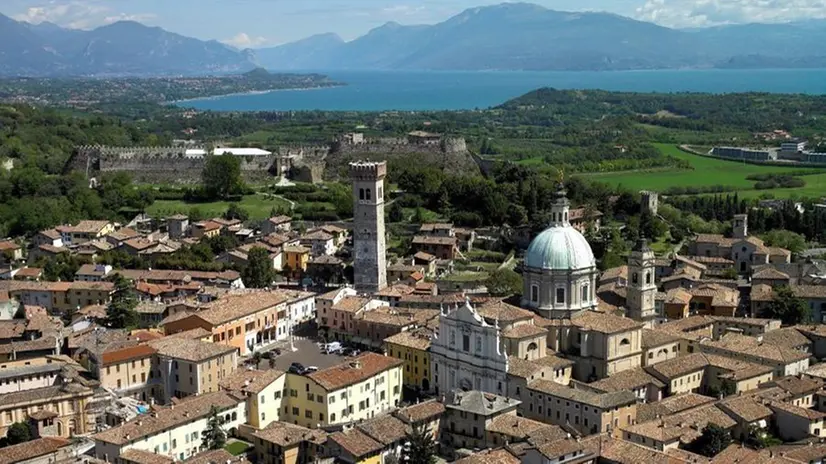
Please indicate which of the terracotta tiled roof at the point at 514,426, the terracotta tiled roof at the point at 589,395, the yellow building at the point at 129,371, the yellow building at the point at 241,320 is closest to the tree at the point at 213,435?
the yellow building at the point at 129,371

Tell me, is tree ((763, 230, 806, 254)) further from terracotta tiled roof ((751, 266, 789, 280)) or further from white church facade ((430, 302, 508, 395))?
white church facade ((430, 302, 508, 395))

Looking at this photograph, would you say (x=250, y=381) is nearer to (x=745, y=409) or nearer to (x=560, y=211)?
(x=560, y=211)

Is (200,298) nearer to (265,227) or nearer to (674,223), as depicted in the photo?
Answer: (265,227)

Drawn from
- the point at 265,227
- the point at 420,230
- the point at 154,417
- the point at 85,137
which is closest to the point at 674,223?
the point at 420,230

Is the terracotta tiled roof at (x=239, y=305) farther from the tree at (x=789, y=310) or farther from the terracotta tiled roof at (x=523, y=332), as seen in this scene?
the tree at (x=789, y=310)

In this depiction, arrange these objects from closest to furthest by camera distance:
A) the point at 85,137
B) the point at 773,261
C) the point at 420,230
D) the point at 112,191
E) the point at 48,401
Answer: the point at 48,401, the point at 773,261, the point at 420,230, the point at 112,191, the point at 85,137

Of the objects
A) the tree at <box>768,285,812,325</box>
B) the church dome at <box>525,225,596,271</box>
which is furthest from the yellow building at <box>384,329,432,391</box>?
the tree at <box>768,285,812,325</box>
